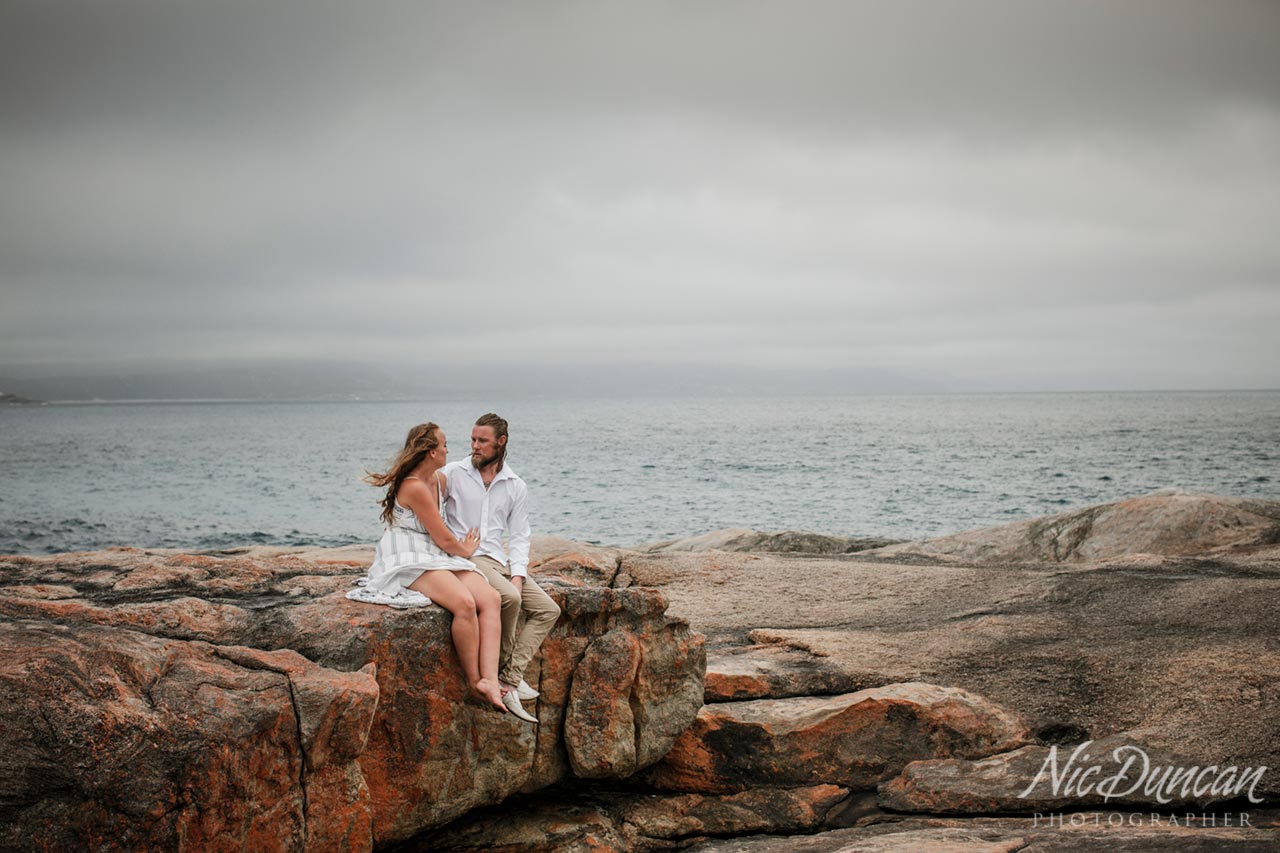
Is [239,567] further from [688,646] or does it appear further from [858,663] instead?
[858,663]

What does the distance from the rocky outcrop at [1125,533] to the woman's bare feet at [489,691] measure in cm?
1090

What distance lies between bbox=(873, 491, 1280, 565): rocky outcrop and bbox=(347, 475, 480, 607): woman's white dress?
11017mm

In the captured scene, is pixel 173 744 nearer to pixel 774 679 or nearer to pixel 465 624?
pixel 465 624

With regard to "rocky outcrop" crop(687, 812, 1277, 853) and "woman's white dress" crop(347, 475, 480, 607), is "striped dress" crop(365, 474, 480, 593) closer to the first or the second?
"woman's white dress" crop(347, 475, 480, 607)

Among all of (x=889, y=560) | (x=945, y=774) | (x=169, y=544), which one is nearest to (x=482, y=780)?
(x=945, y=774)

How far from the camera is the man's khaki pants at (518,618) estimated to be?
8344 millimetres

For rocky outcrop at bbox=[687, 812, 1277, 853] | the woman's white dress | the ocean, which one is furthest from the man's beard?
the ocean

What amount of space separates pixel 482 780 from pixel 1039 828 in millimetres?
4867

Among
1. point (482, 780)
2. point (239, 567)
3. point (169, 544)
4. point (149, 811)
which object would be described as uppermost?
point (239, 567)

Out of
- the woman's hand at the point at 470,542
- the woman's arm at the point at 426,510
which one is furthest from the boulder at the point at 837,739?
the woman's arm at the point at 426,510

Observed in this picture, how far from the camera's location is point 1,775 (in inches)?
225

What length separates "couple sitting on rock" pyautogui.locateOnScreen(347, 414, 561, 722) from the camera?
801 cm

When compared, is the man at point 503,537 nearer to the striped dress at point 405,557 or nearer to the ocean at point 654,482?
the striped dress at point 405,557

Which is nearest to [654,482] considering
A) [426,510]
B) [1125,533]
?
[1125,533]
